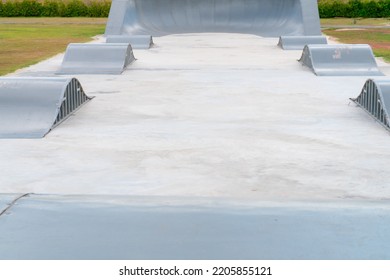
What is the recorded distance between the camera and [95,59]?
21500mm

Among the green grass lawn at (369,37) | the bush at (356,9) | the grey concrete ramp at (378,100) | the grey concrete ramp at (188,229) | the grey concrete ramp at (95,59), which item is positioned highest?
the grey concrete ramp at (188,229)

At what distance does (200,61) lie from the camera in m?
24.3

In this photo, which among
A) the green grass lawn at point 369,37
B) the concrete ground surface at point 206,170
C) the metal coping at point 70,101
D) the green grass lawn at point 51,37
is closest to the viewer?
the concrete ground surface at point 206,170

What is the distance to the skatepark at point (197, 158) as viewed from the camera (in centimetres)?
527

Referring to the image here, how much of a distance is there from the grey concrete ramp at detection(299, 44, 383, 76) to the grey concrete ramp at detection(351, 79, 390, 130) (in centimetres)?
600

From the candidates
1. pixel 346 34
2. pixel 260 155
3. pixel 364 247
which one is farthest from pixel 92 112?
pixel 346 34

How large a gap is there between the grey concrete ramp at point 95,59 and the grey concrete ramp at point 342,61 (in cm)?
519

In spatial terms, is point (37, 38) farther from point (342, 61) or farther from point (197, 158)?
point (197, 158)

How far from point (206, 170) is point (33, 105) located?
4299 mm

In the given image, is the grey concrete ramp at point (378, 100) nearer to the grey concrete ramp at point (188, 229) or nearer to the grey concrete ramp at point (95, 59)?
the grey concrete ramp at point (188, 229)

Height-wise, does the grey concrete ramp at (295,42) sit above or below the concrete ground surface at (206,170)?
below

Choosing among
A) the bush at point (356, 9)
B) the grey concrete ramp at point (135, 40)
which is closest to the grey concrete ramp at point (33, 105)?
the grey concrete ramp at point (135, 40)

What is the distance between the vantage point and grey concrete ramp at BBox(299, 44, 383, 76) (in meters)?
20.3

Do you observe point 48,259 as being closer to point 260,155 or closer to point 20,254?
point 20,254
